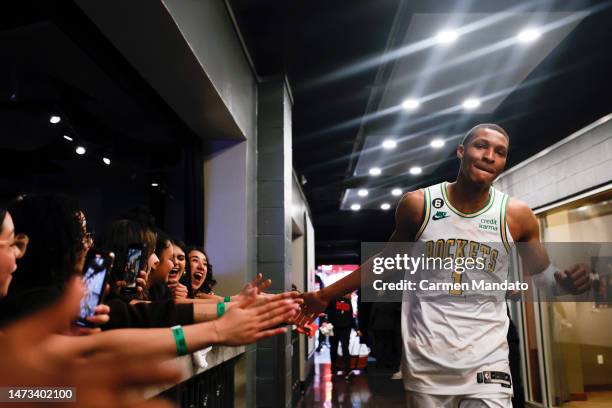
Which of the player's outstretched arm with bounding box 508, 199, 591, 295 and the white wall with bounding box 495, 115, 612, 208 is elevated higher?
the white wall with bounding box 495, 115, 612, 208

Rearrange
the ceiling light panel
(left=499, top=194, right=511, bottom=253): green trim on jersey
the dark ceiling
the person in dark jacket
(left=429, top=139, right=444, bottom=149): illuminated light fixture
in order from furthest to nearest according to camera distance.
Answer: the person in dark jacket → (left=429, top=139, right=444, bottom=149): illuminated light fixture → the ceiling light panel → the dark ceiling → (left=499, top=194, right=511, bottom=253): green trim on jersey

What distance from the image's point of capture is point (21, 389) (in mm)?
742

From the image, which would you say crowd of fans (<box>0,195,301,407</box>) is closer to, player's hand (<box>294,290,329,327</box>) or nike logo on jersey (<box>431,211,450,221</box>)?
player's hand (<box>294,290,329,327</box>)

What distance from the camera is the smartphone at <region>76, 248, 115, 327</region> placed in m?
1.21

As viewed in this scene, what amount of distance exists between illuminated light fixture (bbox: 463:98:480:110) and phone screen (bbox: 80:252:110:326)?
483cm

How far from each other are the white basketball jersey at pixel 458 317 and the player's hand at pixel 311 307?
0.41 meters

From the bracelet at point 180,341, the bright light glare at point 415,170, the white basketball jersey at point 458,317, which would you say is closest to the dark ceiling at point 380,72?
the bright light glare at point 415,170

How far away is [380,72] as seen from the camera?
4844 millimetres

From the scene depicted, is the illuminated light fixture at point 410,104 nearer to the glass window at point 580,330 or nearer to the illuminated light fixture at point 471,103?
the illuminated light fixture at point 471,103

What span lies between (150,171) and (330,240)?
14420 millimetres

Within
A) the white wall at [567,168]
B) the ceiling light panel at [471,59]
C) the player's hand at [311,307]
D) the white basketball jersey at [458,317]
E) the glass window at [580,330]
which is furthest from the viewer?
the glass window at [580,330]

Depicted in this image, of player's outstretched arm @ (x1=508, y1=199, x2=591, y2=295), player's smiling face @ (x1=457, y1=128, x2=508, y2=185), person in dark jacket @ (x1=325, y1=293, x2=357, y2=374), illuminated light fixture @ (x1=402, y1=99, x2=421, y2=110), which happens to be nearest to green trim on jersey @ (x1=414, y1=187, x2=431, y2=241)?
player's smiling face @ (x1=457, y1=128, x2=508, y2=185)

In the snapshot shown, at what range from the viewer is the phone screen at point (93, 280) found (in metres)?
1.21

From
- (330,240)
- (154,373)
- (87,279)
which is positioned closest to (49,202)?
(87,279)
